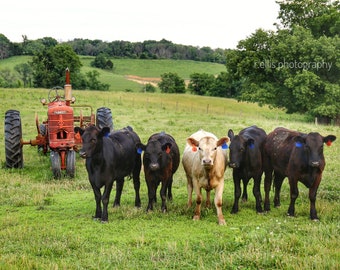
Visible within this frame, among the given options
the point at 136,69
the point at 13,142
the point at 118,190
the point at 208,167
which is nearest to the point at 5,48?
the point at 136,69

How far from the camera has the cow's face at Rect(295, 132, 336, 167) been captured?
28.2 feet

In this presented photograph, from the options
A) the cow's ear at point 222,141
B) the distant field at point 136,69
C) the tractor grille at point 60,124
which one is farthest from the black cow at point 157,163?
the distant field at point 136,69

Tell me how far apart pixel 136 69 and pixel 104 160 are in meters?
90.3

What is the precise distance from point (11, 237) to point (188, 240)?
2970 mm

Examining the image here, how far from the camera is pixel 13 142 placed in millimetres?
13336

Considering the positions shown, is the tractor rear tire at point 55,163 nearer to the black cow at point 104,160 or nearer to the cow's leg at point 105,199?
the black cow at point 104,160

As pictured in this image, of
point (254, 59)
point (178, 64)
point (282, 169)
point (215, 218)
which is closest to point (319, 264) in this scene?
point (215, 218)

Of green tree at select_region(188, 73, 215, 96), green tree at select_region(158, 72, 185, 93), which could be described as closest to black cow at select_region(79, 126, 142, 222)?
green tree at select_region(188, 73, 215, 96)

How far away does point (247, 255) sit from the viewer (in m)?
6.31

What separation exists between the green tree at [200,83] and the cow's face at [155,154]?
7455 centimetres

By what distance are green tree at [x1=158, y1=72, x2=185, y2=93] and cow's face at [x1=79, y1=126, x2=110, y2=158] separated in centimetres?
7675

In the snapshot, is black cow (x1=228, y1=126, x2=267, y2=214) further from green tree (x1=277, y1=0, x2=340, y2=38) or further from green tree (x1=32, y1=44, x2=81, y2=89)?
green tree (x1=32, y1=44, x2=81, y2=89)

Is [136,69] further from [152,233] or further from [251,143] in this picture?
[152,233]

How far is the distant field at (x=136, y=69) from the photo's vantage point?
277ft
